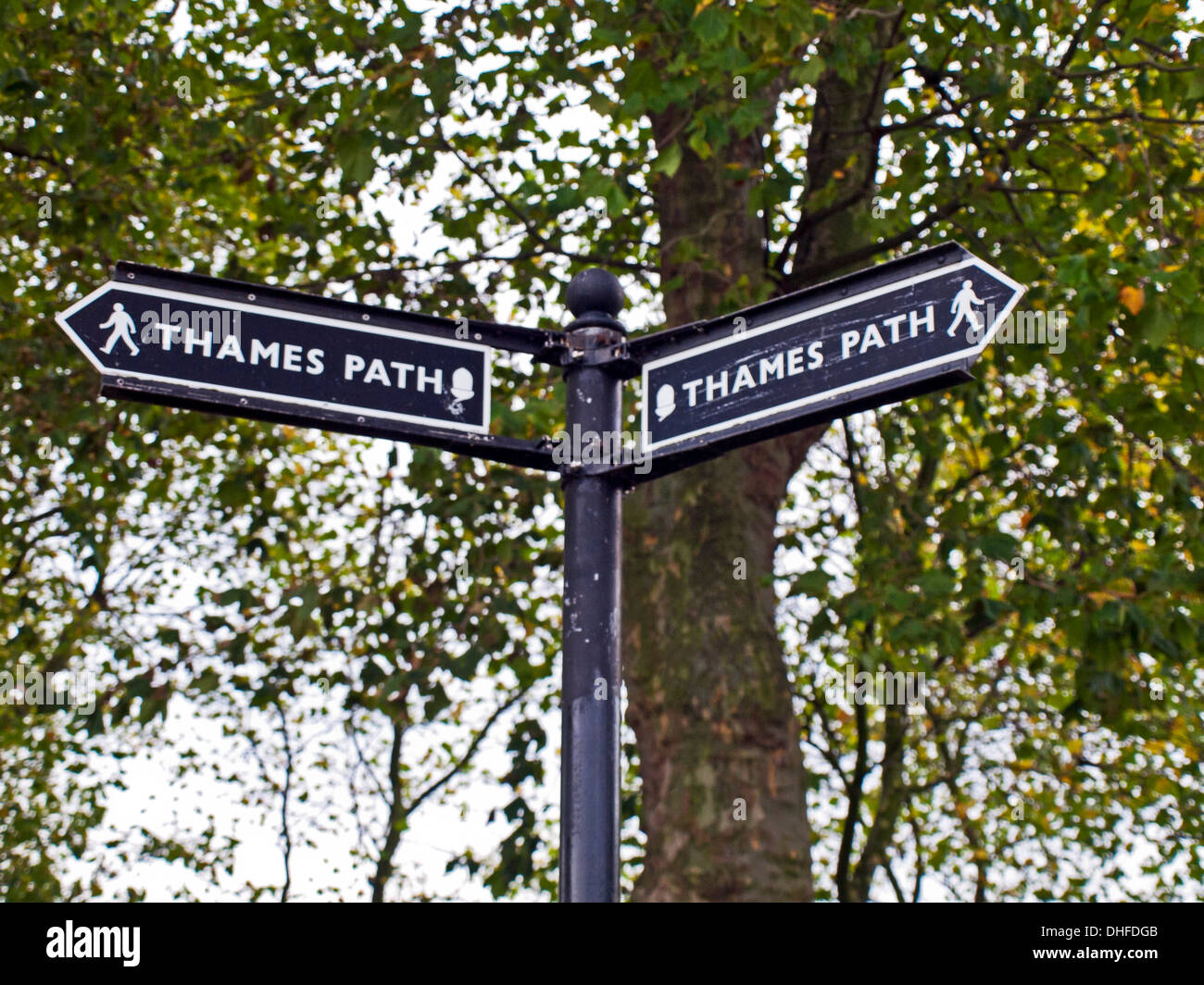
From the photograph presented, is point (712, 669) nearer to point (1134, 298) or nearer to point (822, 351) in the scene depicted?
point (1134, 298)

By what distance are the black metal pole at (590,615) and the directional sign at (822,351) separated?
0.11 m

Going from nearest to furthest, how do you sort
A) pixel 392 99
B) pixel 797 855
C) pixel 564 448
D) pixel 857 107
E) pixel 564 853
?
pixel 564 853
pixel 564 448
pixel 797 855
pixel 392 99
pixel 857 107

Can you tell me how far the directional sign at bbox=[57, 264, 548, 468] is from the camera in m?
2.79

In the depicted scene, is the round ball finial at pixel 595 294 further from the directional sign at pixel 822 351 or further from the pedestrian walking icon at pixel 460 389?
the pedestrian walking icon at pixel 460 389

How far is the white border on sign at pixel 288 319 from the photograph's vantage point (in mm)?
2779

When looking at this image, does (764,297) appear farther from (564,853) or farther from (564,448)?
(564,853)

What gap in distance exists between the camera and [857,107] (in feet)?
23.6

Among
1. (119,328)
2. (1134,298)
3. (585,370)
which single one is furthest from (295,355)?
(1134,298)

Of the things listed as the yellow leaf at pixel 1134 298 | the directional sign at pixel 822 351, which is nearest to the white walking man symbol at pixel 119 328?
the directional sign at pixel 822 351

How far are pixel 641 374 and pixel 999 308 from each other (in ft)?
2.51

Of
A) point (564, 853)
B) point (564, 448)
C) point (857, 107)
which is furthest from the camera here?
point (857, 107)

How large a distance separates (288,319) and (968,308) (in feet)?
4.60

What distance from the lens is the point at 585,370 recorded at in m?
2.92

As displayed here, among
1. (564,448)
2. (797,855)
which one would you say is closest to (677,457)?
(564,448)
